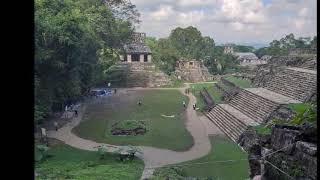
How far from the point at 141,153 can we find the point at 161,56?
52819mm

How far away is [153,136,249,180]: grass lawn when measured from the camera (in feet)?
62.4

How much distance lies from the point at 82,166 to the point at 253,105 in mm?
17237

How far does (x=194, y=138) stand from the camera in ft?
88.2

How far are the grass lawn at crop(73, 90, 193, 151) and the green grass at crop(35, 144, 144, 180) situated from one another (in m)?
3.37

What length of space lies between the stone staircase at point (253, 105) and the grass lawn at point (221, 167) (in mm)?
5387

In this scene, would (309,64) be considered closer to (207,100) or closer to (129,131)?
(207,100)

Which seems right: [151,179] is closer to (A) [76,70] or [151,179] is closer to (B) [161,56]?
(A) [76,70]

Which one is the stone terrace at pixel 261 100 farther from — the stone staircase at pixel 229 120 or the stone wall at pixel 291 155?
the stone wall at pixel 291 155

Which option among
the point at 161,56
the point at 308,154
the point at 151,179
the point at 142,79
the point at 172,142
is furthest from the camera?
the point at 161,56

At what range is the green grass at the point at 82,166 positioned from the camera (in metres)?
17.2

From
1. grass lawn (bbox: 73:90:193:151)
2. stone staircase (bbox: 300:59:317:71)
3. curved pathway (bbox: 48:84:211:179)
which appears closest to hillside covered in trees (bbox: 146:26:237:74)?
grass lawn (bbox: 73:90:193:151)

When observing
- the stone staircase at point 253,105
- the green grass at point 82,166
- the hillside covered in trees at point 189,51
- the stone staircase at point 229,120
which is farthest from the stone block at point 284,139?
the hillside covered in trees at point 189,51

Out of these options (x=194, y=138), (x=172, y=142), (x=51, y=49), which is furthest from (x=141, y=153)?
(x=51, y=49)

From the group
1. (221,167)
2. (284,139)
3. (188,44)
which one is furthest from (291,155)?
(188,44)
